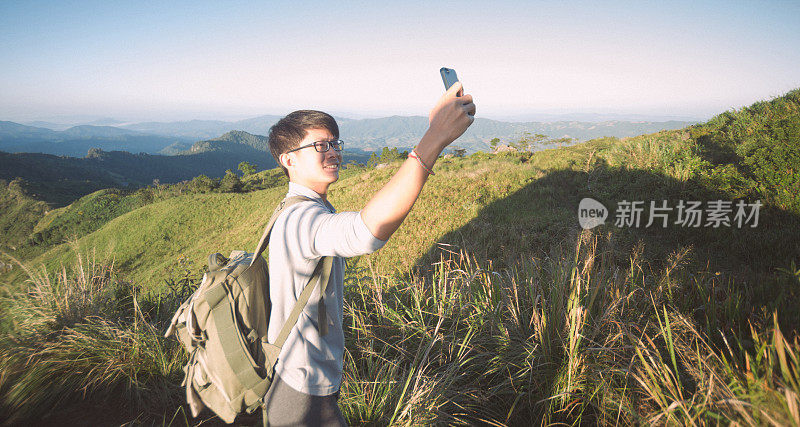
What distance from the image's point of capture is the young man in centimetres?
103

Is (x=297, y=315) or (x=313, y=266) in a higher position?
(x=313, y=266)

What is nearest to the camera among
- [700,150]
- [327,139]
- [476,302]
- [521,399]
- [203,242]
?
[327,139]

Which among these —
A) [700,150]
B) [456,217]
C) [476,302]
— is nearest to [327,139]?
[476,302]

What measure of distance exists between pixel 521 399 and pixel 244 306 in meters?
2.20

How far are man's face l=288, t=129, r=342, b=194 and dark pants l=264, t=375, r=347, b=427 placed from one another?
984 mm

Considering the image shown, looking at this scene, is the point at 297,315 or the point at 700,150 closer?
the point at 297,315

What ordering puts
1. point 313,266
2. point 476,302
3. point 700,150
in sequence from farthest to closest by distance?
1. point 700,150
2. point 476,302
3. point 313,266

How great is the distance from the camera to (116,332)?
3.01 m

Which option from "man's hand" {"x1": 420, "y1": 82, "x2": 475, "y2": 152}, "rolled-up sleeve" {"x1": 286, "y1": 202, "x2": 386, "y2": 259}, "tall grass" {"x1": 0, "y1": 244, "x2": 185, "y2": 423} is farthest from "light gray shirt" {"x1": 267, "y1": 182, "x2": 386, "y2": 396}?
"tall grass" {"x1": 0, "y1": 244, "x2": 185, "y2": 423}

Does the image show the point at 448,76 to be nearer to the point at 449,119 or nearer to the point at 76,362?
the point at 449,119

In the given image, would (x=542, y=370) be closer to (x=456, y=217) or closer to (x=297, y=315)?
(x=297, y=315)

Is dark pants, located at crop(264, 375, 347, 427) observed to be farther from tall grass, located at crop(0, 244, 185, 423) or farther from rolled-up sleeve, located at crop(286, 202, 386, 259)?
tall grass, located at crop(0, 244, 185, 423)

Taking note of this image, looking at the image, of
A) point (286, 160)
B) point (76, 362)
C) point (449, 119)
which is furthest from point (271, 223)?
point (76, 362)

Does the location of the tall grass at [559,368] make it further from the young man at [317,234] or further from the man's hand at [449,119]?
the man's hand at [449,119]
